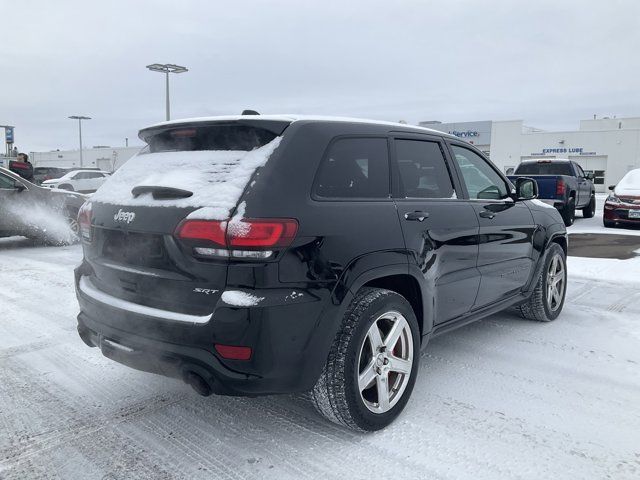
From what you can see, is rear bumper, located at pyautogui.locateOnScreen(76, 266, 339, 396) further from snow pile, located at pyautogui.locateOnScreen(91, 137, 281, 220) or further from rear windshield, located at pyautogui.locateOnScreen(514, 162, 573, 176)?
rear windshield, located at pyautogui.locateOnScreen(514, 162, 573, 176)

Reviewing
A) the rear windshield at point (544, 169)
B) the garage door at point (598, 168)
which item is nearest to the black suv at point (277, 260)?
the rear windshield at point (544, 169)

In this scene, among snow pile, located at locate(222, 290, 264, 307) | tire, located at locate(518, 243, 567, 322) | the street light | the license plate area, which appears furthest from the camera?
the street light

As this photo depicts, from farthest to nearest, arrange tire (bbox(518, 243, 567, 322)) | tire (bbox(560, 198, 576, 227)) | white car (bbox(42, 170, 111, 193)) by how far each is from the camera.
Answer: white car (bbox(42, 170, 111, 193)), tire (bbox(560, 198, 576, 227)), tire (bbox(518, 243, 567, 322))

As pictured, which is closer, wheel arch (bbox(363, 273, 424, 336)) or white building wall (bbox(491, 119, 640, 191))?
wheel arch (bbox(363, 273, 424, 336))

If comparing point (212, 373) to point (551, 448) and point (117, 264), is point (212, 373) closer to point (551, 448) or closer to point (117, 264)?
point (117, 264)

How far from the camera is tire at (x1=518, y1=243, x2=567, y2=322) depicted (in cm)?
484

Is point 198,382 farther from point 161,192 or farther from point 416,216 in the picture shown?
point 416,216

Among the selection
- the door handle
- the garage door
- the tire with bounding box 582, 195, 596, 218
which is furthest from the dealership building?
the door handle

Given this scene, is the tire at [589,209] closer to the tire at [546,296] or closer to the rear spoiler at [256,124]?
the tire at [546,296]

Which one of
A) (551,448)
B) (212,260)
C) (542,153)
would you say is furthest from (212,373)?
(542,153)

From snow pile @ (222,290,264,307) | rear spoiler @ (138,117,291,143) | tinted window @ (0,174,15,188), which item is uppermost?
rear spoiler @ (138,117,291,143)

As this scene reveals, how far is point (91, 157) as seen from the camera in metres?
77.2

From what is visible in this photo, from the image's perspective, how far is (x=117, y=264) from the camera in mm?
2850

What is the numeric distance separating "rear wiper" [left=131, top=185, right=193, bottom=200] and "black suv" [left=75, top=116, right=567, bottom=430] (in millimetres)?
11
